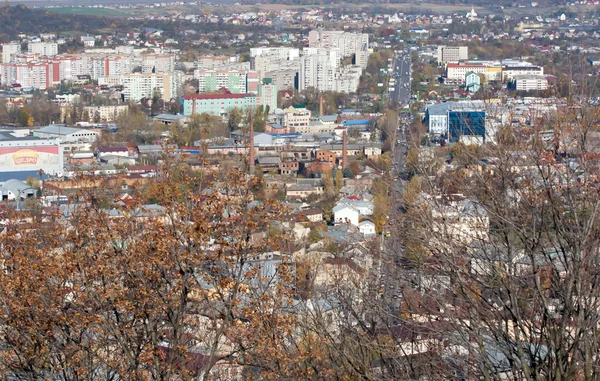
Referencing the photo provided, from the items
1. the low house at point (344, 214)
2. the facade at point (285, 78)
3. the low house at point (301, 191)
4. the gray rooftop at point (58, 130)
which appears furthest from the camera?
the facade at point (285, 78)

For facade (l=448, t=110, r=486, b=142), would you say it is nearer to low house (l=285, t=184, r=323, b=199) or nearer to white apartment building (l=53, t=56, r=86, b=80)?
low house (l=285, t=184, r=323, b=199)

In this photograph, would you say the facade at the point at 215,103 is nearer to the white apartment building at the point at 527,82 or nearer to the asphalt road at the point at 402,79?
the asphalt road at the point at 402,79

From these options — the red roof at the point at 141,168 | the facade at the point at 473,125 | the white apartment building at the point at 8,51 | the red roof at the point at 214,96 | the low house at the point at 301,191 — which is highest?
the facade at the point at 473,125

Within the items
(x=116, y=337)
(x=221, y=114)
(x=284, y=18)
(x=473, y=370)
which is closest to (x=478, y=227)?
(x=473, y=370)

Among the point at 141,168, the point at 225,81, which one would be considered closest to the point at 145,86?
the point at 225,81

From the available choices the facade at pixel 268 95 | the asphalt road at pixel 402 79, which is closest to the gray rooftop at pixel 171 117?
the facade at pixel 268 95

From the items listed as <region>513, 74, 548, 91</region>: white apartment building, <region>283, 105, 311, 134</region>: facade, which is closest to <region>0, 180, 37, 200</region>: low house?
<region>283, 105, 311, 134</region>: facade
